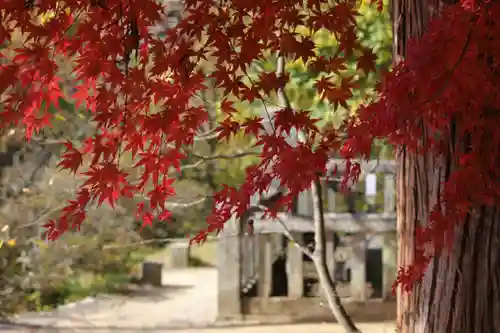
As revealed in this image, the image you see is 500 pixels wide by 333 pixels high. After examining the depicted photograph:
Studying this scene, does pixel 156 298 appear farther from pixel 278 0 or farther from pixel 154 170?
pixel 278 0

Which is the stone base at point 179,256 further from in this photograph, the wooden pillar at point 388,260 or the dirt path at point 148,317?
the wooden pillar at point 388,260

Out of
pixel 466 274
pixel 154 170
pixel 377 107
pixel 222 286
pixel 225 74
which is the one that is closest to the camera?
pixel 377 107

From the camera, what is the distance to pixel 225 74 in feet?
6.79

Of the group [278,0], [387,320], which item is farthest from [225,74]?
[387,320]

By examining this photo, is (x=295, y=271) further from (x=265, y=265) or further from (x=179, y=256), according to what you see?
(x=179, y=256)

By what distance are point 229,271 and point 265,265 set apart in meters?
0.27

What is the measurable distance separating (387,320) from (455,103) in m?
3.17

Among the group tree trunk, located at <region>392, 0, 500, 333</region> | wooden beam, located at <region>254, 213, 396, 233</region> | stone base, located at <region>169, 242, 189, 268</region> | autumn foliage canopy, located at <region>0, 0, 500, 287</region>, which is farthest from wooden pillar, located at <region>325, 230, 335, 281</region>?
stone base, located at <region>169, 242, 189, 268</region>

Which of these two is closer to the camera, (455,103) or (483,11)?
(483,11)

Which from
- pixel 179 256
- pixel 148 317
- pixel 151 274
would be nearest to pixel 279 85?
pixel 148 317

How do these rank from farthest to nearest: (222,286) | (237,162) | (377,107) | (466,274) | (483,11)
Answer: (237,162) < (222,286) < (466,274) < (377,107) < (483,11)

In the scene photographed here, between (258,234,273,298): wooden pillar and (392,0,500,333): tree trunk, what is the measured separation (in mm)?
2539

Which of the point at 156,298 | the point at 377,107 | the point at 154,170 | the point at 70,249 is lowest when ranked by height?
the point at 156,298

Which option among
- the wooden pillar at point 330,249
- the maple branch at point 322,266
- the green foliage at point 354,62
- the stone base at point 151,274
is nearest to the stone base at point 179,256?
the stone base at point 151,274
